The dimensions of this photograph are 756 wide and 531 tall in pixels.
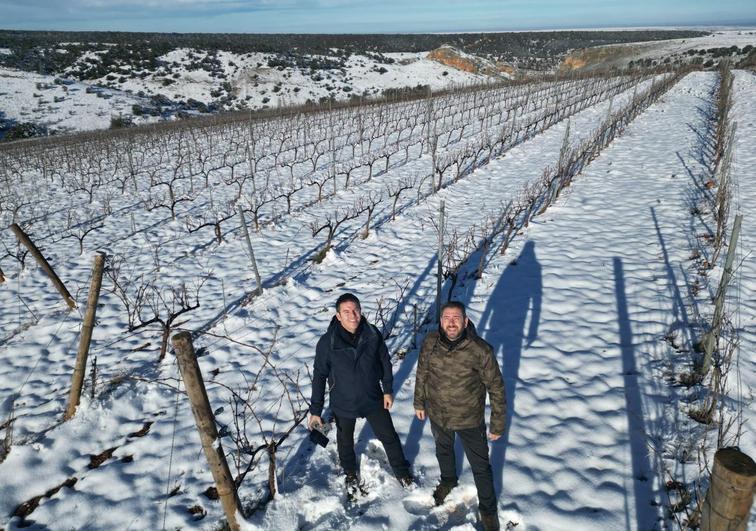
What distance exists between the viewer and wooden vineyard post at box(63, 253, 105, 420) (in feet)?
10.9

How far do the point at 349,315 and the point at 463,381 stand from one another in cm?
82

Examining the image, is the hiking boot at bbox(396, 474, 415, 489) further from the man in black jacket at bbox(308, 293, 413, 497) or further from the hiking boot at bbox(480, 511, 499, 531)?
the hiking boot at bbox(480, 511, 499, 531)

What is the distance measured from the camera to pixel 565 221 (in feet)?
27.8

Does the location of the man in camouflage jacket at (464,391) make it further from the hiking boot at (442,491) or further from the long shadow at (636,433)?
the long shadow at (636,433)

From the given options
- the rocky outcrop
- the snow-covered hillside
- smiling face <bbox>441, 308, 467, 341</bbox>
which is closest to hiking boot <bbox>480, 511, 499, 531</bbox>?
smiling face <bbox>441, 308, 467, 341</bbox>

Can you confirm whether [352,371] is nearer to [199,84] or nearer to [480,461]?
[480,461]

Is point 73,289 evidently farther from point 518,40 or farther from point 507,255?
point 518,40

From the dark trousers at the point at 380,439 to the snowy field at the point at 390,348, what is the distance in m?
0.19

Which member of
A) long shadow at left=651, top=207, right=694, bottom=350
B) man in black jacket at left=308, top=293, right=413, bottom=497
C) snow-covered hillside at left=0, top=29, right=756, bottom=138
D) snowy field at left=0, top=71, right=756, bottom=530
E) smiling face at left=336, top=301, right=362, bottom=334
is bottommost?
snowy field at left=0, top=71, right=756, bottom=530

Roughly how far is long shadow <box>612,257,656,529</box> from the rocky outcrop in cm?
5411

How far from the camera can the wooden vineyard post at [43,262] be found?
173 inches

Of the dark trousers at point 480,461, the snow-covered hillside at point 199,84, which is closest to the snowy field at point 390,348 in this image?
the dark trousers at point 480,461

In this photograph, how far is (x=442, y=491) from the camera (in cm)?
296

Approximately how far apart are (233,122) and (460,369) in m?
27.3
